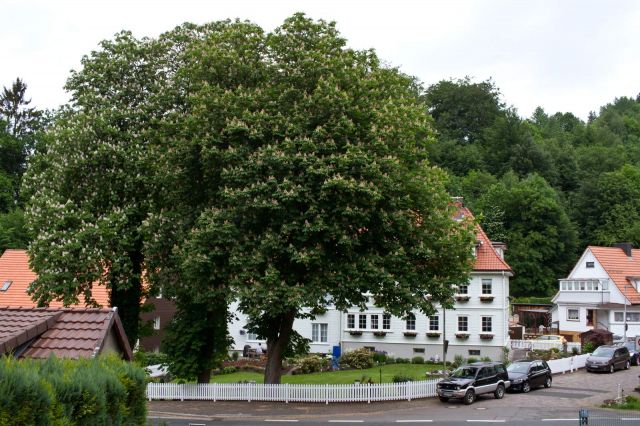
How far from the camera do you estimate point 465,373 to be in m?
30.2

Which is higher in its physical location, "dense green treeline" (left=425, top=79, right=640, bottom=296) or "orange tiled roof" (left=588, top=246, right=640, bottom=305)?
"dense green treeline" (left=425, top=79, right=640, bottom=296)

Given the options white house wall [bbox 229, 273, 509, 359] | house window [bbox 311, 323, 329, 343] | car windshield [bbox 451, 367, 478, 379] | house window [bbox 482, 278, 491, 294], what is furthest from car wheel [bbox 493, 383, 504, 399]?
house window [bbox 311, 323, 329, 343]

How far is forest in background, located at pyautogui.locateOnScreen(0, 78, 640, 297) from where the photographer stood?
75.7 meters

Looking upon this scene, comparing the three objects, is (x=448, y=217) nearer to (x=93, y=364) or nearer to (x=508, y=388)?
(x=508, y=388)

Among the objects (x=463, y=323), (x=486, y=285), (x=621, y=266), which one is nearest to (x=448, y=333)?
(x=463, y=323)

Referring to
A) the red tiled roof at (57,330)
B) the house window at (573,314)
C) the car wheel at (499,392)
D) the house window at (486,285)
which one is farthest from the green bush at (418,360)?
the red tiled roof at (57,330)

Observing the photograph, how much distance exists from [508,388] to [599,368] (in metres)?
10.1

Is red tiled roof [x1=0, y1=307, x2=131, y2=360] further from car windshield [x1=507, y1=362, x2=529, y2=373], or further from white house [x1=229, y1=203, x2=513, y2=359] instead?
white house [x1=229, y1=203, x2=513, y2=359]

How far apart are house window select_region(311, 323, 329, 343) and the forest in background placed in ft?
86.4

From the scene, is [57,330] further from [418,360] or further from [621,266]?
[621,266]

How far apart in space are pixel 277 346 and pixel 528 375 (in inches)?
508

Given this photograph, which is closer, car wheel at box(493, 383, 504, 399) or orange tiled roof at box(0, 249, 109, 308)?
car wheel at box(493, 383, 504, 399)

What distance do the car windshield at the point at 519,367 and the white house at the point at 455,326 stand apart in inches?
416

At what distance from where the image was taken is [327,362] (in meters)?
45.0
